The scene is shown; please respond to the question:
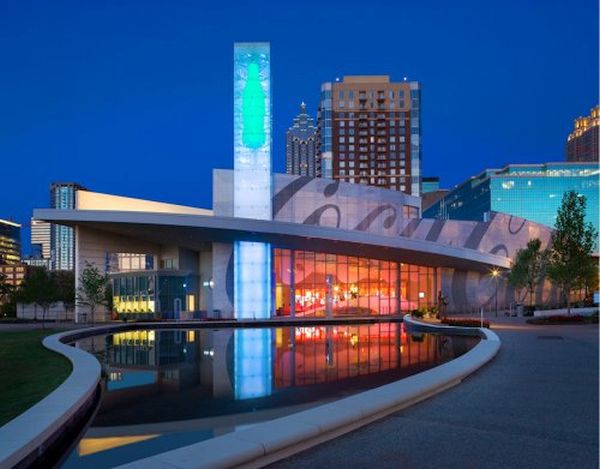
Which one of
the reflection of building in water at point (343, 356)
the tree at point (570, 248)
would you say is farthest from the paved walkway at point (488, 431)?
the tree at point (570, 248)

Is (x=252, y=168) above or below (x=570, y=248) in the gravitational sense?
above

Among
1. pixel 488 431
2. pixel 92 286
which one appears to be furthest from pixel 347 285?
pixel 488 431

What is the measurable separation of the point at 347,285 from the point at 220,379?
3478 cm

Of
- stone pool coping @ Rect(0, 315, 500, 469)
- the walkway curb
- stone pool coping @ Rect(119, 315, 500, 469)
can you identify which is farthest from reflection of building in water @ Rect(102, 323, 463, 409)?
stone pool coping @ Rect(119, 315, 500, 469)

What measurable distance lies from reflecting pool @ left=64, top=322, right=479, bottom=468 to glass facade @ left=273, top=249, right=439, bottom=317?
19.3 metres

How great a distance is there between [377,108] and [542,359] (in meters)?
132

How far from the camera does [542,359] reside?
15.3 meters

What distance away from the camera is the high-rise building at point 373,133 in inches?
5492

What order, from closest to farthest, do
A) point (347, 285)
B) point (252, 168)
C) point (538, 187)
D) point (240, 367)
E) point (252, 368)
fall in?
point (252, 368) < point (240, 367) < point (252, 168) < point (347, 285) < point (538, 187)

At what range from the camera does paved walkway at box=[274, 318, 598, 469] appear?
626 cm

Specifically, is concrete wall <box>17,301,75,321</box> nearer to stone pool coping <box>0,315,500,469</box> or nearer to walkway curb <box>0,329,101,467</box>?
walkway curb <box>0,329,101,467</box>

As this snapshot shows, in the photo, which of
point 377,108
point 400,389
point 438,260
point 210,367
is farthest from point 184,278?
point 377,108

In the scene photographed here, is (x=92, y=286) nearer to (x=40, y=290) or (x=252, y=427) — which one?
(x=40, y=290)

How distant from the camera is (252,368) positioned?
1659cm
